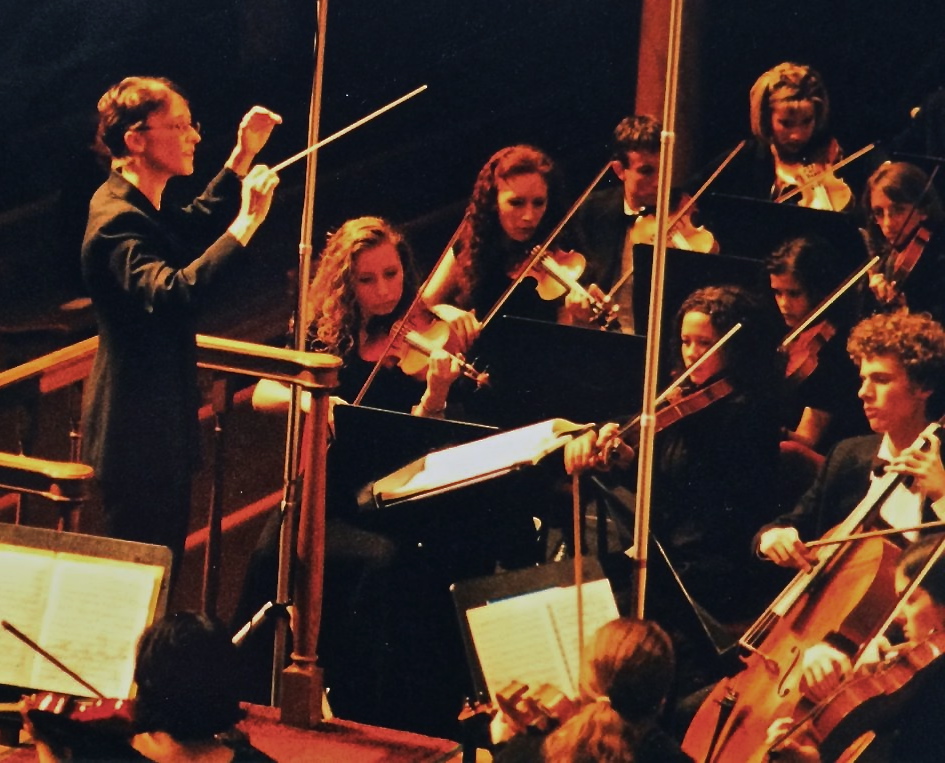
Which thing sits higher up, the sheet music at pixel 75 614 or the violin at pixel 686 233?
the violin at pixel 686 233

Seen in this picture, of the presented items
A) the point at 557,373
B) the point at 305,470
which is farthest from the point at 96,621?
the point at 557,373

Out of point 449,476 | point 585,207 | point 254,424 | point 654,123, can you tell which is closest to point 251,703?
point 449,476

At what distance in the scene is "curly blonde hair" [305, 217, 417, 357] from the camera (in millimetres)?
4426

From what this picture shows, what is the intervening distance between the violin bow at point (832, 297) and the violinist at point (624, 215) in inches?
14.1

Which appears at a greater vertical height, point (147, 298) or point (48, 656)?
point (147, 298)

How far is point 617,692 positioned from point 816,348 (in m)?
1.32

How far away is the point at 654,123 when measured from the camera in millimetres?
4496

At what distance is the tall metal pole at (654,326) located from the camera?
12.1ft

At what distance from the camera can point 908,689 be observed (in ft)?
12.2

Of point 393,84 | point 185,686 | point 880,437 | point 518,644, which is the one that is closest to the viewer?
point 185,686

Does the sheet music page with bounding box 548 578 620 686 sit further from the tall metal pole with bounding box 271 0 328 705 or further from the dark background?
the dark background

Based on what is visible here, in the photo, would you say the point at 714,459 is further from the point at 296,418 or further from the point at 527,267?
the point at 296,418

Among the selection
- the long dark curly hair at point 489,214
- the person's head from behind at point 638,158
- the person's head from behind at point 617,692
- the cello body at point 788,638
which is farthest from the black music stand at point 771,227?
the person's head from behind at point 617,692

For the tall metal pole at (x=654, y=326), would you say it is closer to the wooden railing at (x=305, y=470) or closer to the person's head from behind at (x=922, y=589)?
the person's head from behind at (x=922, y=589)
